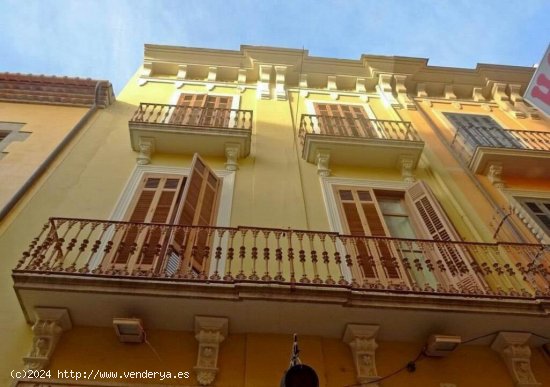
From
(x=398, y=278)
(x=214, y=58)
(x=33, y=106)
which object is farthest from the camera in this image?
(x=214, y=58)

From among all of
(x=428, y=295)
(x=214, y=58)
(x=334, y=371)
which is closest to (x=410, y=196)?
(x=428, y=295)

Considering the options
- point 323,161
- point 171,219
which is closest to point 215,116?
point 323,161

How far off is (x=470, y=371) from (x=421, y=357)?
1.93 feet

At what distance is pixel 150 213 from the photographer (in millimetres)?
7062

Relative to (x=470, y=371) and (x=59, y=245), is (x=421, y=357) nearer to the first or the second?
(x=470, y=371)

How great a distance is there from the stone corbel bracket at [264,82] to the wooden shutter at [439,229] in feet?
17.3

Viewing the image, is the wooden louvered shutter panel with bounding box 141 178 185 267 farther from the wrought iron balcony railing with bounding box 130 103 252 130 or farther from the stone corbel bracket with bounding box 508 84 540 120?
the stone corbel bracket with bounding box 508 84 540 120

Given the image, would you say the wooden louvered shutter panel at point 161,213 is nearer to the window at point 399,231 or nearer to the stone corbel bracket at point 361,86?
the window at point 399,231

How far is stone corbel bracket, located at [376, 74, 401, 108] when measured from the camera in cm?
1200

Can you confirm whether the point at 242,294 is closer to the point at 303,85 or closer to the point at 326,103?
the point at 326,103

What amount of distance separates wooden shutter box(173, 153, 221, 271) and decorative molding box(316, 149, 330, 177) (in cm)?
209

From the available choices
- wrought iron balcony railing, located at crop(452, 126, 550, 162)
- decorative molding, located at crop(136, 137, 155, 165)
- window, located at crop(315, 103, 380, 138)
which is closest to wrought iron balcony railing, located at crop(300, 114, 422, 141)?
window, located at crop(315, 103, 380, 138)

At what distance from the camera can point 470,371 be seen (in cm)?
527

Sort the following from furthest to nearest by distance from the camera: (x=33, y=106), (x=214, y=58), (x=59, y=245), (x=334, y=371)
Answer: (x=214, y=58) → (x=33, y=106) → (x=59, y=245) → (x=334, y=371)
